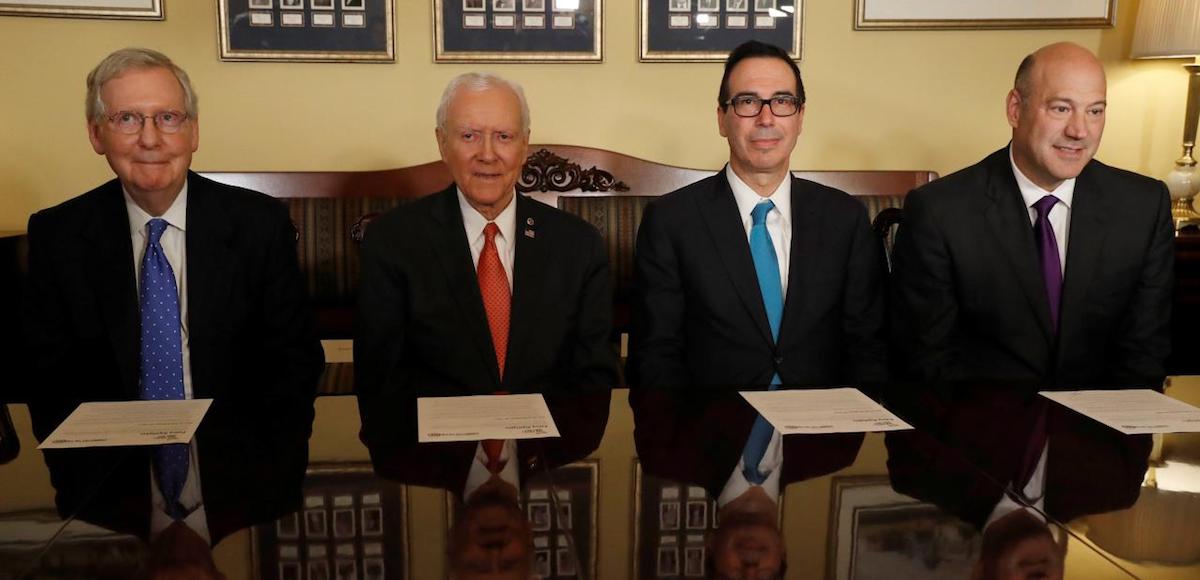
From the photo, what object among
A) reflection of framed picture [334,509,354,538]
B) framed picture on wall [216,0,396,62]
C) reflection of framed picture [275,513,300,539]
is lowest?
reflection of framed picture [334,509,354,538]

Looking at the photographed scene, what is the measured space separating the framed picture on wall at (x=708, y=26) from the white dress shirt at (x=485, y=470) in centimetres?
268

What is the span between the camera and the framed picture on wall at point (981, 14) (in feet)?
12.3

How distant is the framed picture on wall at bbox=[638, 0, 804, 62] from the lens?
12.1 feet

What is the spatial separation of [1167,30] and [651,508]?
3352 millimetres

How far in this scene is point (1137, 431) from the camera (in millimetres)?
1422

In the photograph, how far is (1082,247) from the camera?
212 cm

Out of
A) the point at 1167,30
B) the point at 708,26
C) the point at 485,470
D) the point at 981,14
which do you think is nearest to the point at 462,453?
the point at 485,470

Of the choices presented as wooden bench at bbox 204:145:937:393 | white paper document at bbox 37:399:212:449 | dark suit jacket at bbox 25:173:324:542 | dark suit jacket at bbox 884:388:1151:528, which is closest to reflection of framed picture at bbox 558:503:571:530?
dark suit jacket at bbox 884:388:1151:528

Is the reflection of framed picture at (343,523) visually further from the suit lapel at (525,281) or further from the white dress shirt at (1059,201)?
the white dress shirt at (1059,201)

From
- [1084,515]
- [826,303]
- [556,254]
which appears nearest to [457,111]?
[556,254]

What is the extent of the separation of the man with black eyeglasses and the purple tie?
0.35 meters

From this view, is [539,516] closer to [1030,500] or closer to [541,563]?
[541,563]

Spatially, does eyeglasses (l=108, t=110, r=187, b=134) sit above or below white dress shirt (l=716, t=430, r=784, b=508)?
above

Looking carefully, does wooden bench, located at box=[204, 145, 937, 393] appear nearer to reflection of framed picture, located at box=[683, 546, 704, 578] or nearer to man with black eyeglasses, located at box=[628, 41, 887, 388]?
man with black eyeglasses, located at box=[628, 41, 887, 388]
